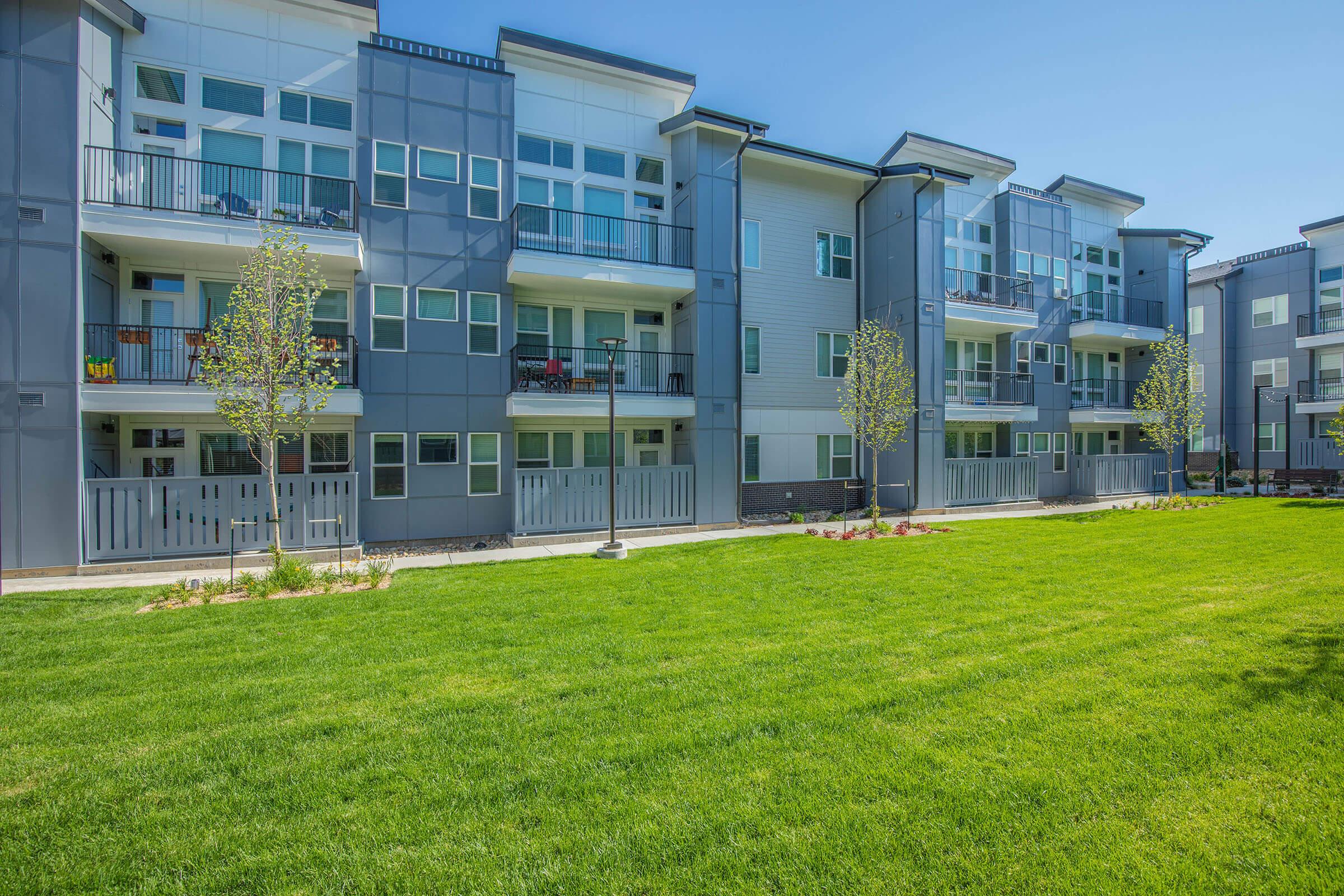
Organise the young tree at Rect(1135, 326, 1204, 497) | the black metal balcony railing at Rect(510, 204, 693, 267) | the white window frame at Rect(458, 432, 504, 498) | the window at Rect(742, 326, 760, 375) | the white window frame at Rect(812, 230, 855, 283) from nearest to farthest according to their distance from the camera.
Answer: the white window frame at Rect(458, 432, 504, 498) < the black metal balcony railing at Rect(510, 204, 693, 267) < the window at Rect(742, 326, 760, 375) < the white window frame at Rect(812, 230, 855, 283) < the young tree at Rect(1135, 326, 1204, 497)

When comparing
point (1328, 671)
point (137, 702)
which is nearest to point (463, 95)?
point (137, 702)

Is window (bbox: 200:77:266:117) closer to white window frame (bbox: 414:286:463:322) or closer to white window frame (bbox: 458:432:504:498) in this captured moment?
white window frame (bbox: 414:286:463:322)

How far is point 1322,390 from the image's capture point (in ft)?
89.5

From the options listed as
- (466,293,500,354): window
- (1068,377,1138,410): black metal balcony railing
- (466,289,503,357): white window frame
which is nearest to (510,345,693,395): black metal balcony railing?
(466,289,503,357): white window frame

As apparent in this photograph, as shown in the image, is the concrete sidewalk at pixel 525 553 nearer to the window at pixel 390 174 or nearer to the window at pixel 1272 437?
the window at pixel 390 174

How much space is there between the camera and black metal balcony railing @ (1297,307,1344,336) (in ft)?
88.5

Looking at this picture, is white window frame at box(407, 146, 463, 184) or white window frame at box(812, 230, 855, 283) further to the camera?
white window frame at box(812, 230, 855, 283)

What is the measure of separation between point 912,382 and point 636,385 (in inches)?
340

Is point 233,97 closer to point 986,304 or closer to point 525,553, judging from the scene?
point 525,553

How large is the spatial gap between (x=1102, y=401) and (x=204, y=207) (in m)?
30.7

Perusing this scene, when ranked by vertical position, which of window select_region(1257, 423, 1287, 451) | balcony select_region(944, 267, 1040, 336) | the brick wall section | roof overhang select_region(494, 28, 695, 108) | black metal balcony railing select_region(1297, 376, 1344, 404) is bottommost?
the brick wall section

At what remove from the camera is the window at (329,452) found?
14.0 metres

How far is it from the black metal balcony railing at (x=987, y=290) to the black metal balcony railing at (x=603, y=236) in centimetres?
996

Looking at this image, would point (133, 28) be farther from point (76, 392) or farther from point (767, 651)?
point (767, 651)
